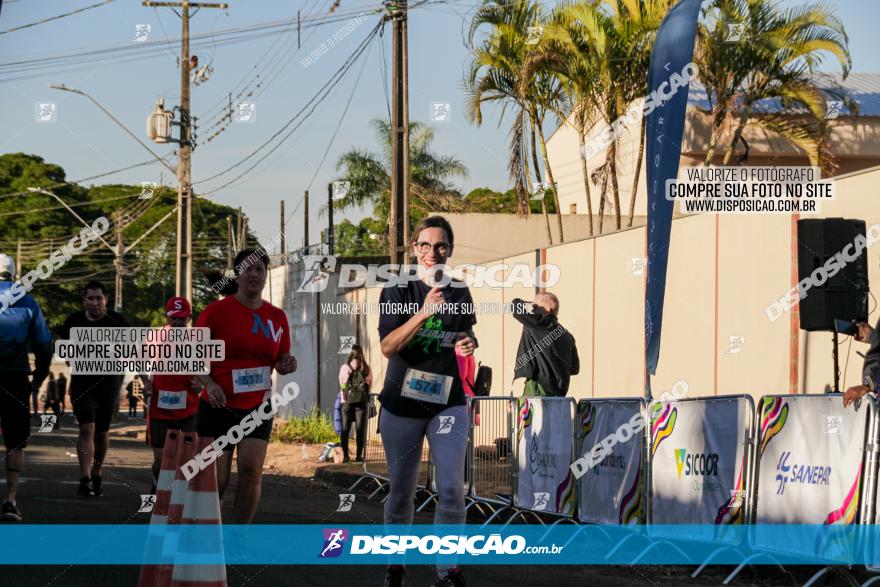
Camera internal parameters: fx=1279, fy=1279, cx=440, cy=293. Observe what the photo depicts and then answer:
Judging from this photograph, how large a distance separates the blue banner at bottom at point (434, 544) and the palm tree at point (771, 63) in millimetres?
15397

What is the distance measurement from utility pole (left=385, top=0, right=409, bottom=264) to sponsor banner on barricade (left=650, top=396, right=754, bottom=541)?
11.5 m

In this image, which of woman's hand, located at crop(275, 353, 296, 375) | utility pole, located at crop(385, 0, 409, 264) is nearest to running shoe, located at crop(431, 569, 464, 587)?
woman's hand, located at crop(275, 353, 296, 375)

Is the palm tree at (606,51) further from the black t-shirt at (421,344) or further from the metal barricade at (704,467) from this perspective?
the black t-shirt at (421,344)

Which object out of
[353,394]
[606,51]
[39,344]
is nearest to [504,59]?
[606,51]

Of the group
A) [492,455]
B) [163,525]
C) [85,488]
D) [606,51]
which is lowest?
[85,488]

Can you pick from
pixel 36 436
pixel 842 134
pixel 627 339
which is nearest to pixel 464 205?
pixel 842 134

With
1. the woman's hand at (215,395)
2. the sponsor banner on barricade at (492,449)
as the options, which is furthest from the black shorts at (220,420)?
the sponsor banner on barricade at (492,449)

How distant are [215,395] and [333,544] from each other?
7.49ft

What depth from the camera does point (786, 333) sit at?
12953 millimetres

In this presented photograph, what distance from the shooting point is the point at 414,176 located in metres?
44.9

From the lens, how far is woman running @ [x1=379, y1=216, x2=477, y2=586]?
6.51 metres

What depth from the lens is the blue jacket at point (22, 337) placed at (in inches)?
378

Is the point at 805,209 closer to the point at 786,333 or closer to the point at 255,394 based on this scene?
the point at 786,333

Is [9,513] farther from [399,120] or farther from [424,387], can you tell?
[399,120]
